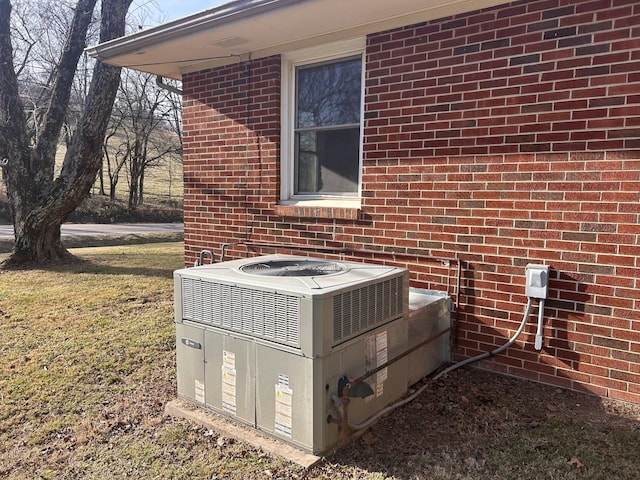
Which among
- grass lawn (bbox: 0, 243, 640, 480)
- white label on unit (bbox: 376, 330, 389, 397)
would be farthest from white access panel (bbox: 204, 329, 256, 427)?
white label on unit (bbox: 376, 330, 389, 397)

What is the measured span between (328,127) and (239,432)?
2917 millimetres

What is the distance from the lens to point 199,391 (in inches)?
123

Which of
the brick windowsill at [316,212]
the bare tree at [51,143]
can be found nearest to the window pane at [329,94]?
the brick windowsill at [316,212]

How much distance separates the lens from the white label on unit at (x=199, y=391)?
310cm

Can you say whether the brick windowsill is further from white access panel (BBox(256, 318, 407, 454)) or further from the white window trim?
white access panel (BBox(256, 318, 407, 454))

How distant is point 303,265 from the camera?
3.33 m

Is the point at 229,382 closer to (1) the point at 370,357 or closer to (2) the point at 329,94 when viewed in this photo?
(1) the point at 370,357

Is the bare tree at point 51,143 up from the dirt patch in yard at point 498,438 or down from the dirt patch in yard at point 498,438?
up

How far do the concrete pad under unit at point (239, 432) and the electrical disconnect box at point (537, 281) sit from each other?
193 centimetres

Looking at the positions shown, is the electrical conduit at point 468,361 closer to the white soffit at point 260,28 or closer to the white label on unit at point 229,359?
the white label on unit at point 229,359

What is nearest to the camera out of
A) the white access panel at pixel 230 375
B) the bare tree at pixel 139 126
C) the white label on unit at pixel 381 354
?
the white access panel at pixel 230 375

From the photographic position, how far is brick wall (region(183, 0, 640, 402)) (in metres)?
3.21

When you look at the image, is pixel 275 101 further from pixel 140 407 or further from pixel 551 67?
pixel 140 407

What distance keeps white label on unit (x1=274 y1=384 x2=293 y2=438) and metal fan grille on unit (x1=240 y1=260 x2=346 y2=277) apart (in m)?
0.69
